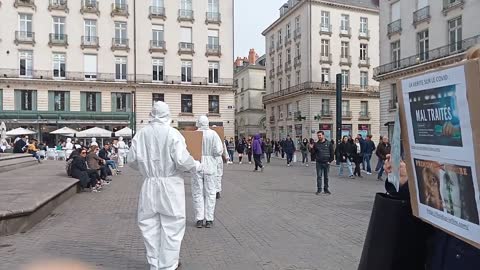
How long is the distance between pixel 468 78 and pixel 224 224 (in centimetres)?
718

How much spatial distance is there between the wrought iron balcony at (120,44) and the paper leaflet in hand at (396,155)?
4967 centimetres

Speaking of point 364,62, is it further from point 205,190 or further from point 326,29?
point 205,190

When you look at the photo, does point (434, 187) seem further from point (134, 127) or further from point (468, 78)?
point (134, 127)

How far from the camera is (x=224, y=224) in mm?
8289

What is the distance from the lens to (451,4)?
3316cm

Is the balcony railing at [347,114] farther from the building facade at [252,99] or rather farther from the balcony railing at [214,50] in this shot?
Answer: the building facade at [252,99]

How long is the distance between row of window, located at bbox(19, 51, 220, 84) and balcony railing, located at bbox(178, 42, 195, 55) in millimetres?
1080

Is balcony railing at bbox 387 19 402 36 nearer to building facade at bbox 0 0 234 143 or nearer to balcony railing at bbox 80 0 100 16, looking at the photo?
building facade at bbox 0 0 234 143

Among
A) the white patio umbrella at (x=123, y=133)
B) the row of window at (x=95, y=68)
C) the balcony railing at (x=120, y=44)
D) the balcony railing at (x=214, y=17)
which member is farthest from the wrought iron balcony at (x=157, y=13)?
the white patio umbrella at (x=123, y=133)

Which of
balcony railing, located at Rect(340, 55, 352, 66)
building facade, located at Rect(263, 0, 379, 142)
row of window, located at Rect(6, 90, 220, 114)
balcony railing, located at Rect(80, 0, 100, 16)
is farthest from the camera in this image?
balcony railing, located at Rect(340, 55, 352, 66)

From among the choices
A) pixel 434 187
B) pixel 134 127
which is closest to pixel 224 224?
pixel 434 187

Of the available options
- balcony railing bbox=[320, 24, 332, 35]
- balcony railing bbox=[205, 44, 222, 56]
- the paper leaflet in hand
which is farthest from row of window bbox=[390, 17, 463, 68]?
the paper leaflet in hand

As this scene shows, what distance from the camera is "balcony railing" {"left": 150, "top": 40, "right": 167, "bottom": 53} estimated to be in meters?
50.1

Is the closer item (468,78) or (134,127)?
(468,78)
